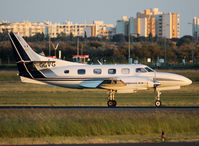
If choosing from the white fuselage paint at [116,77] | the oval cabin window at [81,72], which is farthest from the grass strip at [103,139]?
the oval cabin window at [81,72]

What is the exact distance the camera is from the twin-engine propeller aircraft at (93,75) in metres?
29.5

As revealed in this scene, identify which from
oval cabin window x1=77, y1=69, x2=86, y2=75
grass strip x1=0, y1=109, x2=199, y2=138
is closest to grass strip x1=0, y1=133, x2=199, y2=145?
grass strip x1=0, y1=109, x2=199, y2=138

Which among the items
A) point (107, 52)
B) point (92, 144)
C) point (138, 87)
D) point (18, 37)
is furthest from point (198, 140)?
point (107, 52)

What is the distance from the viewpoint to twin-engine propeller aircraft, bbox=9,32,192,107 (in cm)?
2945

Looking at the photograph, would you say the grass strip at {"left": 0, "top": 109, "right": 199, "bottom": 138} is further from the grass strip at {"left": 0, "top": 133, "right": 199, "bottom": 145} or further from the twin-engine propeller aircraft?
the twin-engine propeller aircraft

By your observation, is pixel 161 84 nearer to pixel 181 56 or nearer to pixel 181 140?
pixel 181 140

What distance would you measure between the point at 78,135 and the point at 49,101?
15780mm

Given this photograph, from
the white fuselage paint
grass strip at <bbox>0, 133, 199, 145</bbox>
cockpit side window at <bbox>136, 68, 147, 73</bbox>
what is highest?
cockpit side window at <bbox>136, 68, 147, 73</bbox>

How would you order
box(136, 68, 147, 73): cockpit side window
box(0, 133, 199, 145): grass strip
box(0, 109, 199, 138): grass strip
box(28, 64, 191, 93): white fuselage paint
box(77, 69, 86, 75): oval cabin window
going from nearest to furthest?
1. box(0, 133, 199, 145): grass strip
2. box(0, 109, 199, 138): grass strip
3. box(28, 64, 191, 93): white fuselage paint
4. box(136, 68, 147, 73): cockpit side window
5. box(77, 69, 86, 75): oval cabin window

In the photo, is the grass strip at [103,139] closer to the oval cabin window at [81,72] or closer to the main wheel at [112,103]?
the main wheel at [112,103]

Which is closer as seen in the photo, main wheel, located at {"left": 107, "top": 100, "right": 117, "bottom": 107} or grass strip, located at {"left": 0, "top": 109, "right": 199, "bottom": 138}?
grass strip, located at {"left": 0, "top": 109, "right": 199, "bottom": 138}

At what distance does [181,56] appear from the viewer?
10550cm

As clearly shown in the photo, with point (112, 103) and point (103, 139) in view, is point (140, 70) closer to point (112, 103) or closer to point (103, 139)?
point (112, 103)

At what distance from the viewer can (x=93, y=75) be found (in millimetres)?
30234
